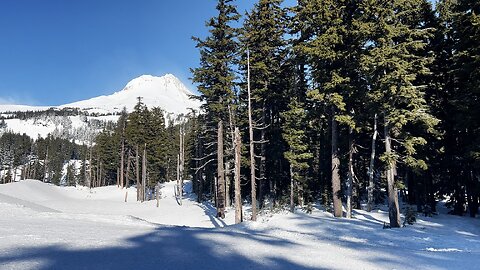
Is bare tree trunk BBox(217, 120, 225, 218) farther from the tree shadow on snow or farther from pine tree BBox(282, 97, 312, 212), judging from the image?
the tree shadow on snow

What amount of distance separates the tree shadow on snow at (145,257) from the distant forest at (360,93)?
12304 millimetres

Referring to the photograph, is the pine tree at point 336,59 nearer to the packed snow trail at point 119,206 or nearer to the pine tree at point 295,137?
the pine tree at point 295,137

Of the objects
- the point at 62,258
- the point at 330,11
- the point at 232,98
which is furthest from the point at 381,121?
the point at 62,258

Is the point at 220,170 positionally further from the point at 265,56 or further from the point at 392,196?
the point at 392,196

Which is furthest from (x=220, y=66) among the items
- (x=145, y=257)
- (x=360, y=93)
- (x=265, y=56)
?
(x=145, y=257)

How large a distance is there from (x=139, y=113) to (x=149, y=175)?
9.74 metres

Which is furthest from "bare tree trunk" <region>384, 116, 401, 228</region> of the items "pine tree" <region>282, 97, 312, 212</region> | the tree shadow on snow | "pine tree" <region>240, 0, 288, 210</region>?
the tree shadow on snow

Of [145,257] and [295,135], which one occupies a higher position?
[295,135]

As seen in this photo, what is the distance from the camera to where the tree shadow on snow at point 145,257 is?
589 centimetres

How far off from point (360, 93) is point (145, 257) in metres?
16.9

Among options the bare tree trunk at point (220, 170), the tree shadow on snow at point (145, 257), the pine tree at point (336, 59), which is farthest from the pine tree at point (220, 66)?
the tree shadow on snow at point (145, 257)

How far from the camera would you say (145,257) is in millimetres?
6625

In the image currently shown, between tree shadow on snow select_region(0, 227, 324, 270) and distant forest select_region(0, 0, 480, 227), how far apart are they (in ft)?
40.4

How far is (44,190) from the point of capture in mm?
56625
